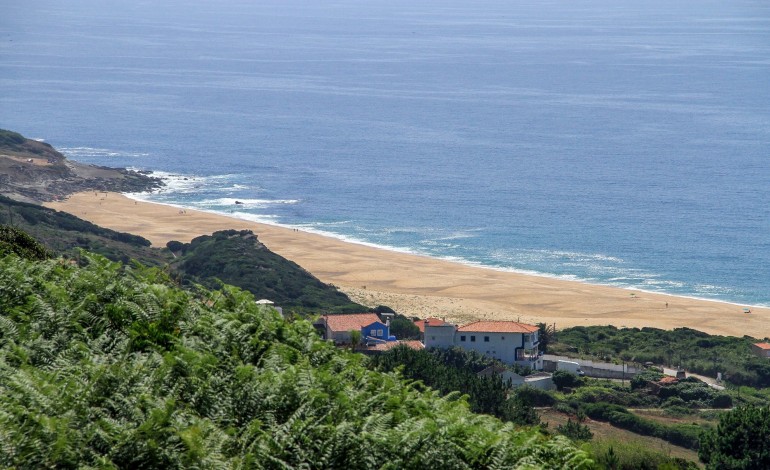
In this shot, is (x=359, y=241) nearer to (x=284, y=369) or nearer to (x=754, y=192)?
(x=754, y=192)

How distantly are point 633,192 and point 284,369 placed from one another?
70.6 meters

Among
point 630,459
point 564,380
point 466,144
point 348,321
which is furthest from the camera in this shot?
point 466,144

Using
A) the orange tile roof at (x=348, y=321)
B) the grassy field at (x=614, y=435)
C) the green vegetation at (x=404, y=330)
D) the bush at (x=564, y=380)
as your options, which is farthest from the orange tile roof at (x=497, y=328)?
the grassy field at (x=614, y=435)

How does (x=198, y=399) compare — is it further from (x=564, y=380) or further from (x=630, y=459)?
(x=564, y=380)

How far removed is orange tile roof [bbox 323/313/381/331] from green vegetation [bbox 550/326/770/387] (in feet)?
24.3

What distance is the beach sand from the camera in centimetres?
4916

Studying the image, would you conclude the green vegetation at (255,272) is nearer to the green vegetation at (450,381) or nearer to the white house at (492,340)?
the white house at (492,340)

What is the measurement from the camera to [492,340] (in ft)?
131

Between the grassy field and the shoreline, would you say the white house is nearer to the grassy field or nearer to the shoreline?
the grassy field

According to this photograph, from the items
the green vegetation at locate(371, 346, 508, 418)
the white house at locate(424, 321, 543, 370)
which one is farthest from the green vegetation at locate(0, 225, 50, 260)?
the white house at locate(424, 321, 543, 370)

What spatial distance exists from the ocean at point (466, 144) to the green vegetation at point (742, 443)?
32.2 metres

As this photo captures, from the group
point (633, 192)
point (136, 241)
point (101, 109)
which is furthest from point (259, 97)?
point (136, 241)

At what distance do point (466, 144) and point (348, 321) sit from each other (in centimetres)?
5811

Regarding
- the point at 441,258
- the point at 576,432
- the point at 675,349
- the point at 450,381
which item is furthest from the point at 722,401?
the point at 441,258
